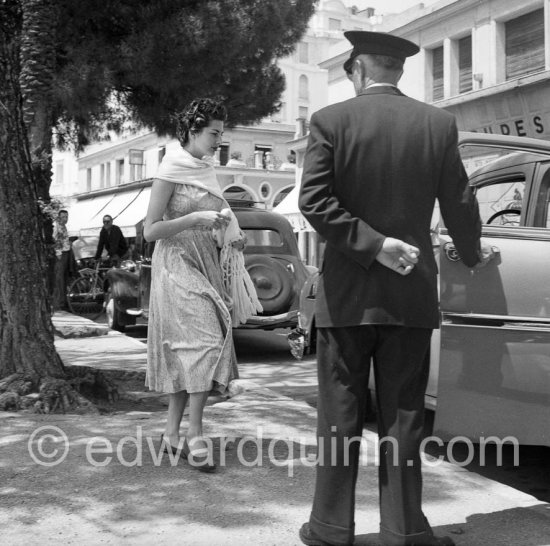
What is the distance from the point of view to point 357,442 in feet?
9.56

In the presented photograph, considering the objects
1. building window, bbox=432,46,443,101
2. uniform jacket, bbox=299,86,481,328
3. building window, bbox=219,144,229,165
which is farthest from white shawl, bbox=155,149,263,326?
building window, bbox=219,144,229,165

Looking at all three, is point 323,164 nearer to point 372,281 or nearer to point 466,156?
point 372,281

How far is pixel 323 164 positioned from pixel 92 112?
12.6m

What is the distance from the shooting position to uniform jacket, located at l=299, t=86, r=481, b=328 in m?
2.83

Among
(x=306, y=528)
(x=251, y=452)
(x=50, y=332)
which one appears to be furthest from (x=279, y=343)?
(x=306, y=528)

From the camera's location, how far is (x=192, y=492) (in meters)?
3.66

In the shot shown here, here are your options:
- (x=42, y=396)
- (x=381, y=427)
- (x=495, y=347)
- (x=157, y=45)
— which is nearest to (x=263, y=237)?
(x=157, y=45)

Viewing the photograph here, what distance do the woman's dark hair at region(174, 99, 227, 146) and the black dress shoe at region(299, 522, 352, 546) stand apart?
2178mm

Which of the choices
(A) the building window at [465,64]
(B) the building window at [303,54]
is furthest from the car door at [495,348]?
(B) the building window at [303,54]

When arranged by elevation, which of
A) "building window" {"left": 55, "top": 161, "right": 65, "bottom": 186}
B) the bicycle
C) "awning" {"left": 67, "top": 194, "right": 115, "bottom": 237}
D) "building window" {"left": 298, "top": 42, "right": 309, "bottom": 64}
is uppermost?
"building window" {"left": 298, "top": 42, "right": 309, "bottom": 64}

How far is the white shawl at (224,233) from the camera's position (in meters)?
4.18

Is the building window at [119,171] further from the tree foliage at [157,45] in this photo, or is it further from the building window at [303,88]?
the tree foliage at [157,45]

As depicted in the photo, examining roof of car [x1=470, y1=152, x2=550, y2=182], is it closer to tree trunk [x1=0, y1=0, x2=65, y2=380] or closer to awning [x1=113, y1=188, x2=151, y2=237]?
tree trunk [x1=0, y1=0, x2=65, y2=380]

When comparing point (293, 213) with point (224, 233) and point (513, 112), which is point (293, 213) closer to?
point (513, 112)
